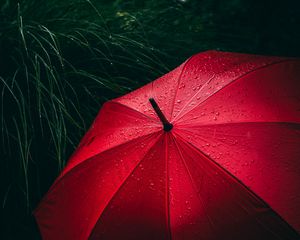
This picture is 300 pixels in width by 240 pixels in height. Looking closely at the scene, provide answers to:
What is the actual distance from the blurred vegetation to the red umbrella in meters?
0.70

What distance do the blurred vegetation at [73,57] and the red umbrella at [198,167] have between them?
0.70 meters

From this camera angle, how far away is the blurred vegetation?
3.05 m

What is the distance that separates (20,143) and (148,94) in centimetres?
106

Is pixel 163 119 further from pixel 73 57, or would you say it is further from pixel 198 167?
pixel 73 57

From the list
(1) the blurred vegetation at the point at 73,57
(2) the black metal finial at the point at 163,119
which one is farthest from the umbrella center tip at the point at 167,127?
(1) the blurred vegetation at the point at 73,57

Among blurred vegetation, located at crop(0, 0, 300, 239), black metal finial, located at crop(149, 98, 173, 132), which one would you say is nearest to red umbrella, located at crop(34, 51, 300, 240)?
black metal finial, located at crop(149, 98, 173, 132)

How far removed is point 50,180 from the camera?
3.33 meters

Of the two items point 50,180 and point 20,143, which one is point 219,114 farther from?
point 50,180

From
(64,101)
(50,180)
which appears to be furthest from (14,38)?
(50,180)

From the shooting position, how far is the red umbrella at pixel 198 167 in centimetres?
171

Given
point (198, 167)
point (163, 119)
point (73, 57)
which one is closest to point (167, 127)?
point (163, 119)

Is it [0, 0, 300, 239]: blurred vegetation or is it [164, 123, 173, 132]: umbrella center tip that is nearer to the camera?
[164, 123, 173, 132]: umbrella center tip

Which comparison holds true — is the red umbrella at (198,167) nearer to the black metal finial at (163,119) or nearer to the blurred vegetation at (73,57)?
the black metal finial at (163,119)

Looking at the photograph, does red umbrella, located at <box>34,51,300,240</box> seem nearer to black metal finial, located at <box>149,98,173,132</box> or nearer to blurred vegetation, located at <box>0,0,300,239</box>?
black metal finial, located at <box>149,98,173,132</box>
